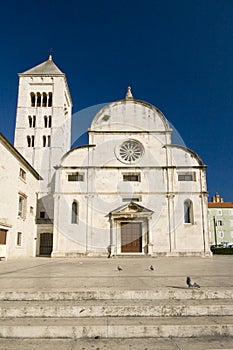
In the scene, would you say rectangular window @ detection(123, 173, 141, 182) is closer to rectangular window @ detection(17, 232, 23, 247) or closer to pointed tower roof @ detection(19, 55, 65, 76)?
rectangular window @ detection(17, 232, 23, 247)

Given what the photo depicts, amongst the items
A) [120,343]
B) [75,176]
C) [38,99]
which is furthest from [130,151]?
Answer: [120,343]

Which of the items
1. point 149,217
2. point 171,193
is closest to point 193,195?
point 171,193

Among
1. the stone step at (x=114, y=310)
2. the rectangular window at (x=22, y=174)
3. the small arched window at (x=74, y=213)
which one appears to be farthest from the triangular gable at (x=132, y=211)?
the stone step at (x=114, y=310)

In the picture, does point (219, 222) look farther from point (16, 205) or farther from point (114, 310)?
point (114, 310)


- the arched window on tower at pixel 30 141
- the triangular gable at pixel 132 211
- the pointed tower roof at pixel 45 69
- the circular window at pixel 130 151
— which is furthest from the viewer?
the pointed tower roof at pixel 45 69

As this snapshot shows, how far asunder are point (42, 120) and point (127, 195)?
18718 millimetres

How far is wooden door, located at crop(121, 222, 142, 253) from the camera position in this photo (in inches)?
1010

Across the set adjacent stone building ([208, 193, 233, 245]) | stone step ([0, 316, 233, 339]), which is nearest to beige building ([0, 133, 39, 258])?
stone step ([0, 316, 233, 339])

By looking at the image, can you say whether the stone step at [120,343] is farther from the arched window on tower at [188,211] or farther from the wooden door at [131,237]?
the arched window on tower at [188,211]

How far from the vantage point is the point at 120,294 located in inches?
228

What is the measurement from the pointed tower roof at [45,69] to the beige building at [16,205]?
1835 cm

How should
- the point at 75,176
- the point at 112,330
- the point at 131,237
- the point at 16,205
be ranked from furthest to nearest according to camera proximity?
the point at 75,176, the point at 131,237, the point at 16,205, the point at 112,330

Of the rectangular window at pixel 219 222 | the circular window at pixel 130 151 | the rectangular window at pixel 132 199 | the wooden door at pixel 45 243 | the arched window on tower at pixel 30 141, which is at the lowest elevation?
the wooden door at pixel 45 243

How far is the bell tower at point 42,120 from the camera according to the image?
3609 centimetres
